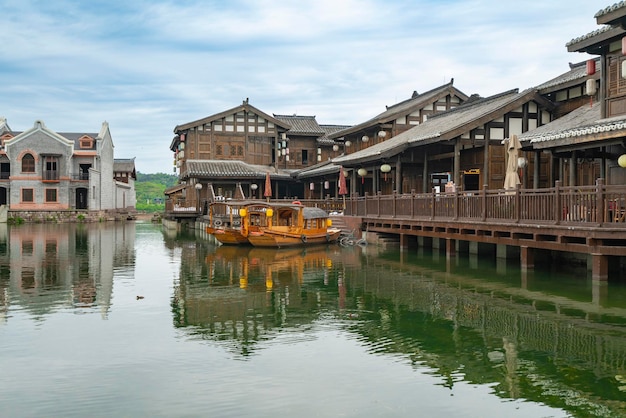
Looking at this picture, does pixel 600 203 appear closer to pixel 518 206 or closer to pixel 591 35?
pixel 518 206

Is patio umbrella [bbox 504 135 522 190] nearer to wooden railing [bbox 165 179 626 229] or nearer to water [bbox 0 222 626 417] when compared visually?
wooden railing [bbox 165 179 626 229]

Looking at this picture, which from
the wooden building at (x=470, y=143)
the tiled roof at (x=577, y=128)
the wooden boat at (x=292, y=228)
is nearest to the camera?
the tiled roof at (x=577, y=128)

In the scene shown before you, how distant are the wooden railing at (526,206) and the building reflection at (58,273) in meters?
11.4

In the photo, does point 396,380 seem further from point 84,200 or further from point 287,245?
point 84,200

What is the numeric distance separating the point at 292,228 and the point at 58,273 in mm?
12007

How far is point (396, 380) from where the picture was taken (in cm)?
873

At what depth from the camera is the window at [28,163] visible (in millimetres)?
61219

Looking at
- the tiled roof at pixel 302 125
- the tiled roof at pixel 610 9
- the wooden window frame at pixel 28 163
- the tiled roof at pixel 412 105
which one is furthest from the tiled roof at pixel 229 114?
the tiled roof at pixel 610 9

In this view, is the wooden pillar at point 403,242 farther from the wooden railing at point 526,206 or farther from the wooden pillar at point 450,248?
the wooden pillar at point 450,248

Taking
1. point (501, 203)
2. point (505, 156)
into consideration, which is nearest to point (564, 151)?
point (501, 203)

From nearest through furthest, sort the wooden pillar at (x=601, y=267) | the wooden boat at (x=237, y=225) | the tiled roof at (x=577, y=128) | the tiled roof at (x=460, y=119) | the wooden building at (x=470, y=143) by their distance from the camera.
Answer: the wooden pillar at (x=601, y=267), the tiled roof at (x=577, y=128), the tiled roof at (x=460, y=119), the wooden building at (x=470, y=143), the wooden boat at (x=237, y=225)

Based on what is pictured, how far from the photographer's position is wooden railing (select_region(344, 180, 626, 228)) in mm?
15406

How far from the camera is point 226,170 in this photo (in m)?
48.1

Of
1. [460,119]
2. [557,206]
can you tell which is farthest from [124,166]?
[557,206]
